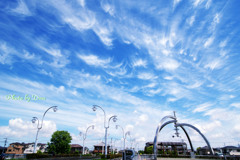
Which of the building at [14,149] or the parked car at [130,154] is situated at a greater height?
the parked car at [130,154]

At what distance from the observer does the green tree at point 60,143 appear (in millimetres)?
59225

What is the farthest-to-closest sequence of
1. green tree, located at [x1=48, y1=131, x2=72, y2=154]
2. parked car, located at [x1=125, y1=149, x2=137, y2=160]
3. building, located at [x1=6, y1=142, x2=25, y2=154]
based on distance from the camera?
building, located at [x1=6, y1=142, x2=25, y2=154]
green tree, located at [x1=48, y1=131, x2=72, y2=154]
parked car, located at [x1=125, y1=149, x2=137, y2=160]

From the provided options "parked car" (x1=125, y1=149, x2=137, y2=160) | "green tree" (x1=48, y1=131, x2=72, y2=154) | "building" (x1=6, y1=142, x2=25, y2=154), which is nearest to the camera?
"parked car" (x1=125, y1=149, x2=137, y2=160)

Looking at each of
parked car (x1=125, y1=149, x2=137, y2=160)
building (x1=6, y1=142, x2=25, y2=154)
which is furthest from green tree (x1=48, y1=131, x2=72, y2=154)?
parked car (x1=125, y1=149, x2=137, y2=160)

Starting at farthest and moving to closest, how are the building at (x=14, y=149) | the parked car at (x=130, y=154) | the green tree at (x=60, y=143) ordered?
the building at (x=14, y=149), the green tree at (x=60, y=143), the parked car at (x=130, y=154)

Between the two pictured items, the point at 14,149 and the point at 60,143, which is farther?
the point at 14,149

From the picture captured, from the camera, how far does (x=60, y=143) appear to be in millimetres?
59688

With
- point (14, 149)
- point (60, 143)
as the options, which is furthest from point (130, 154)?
point (14, 149)

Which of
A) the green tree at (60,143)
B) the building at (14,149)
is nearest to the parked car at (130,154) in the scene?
the green tree at (60,143)

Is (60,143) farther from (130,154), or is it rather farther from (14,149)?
(130,154)

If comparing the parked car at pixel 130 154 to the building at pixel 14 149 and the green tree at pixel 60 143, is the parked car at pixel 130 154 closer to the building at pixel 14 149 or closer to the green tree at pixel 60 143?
the green tree at pixel 60 143

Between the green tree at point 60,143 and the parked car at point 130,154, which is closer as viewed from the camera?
the parked car at point 130,154

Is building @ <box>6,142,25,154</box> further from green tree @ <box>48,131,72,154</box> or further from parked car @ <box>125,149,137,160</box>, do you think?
parked car @ <box>125,149,137,160</box>

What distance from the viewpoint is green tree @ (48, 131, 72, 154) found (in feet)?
194
